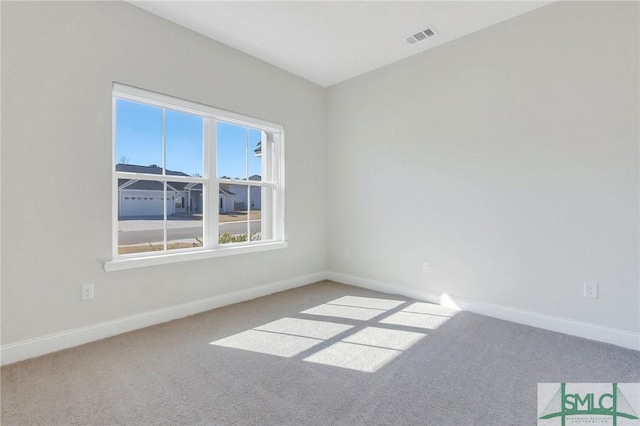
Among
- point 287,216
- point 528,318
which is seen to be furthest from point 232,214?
point 528,318

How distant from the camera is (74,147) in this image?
240 centimetres

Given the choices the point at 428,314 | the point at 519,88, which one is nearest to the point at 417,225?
the point at 428,314

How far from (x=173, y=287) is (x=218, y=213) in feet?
2.89

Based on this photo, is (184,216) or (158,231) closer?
(158,231)

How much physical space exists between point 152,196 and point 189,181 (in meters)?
0.37

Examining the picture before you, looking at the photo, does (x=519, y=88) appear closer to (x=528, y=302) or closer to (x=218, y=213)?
(x=528, y=302)

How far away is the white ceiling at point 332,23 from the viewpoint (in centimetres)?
268

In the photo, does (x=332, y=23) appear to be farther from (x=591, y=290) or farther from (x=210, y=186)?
(x=591, y=290)

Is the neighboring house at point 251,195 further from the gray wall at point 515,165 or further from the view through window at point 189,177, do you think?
the gray wall at point 515,165

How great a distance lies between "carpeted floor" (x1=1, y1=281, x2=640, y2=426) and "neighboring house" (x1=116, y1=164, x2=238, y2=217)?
1.08 metres

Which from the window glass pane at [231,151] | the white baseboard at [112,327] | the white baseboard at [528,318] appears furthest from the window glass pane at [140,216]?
the white baseboard at [528,318]

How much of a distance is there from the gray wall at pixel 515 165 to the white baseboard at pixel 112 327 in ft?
5.78

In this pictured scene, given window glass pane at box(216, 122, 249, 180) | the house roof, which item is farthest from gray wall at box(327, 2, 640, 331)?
the house roof

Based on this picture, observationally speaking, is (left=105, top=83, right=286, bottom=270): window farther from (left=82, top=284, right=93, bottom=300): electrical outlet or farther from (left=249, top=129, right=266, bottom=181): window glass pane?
(left=82, top=284, right=93, bottom=300): electrical outlet
